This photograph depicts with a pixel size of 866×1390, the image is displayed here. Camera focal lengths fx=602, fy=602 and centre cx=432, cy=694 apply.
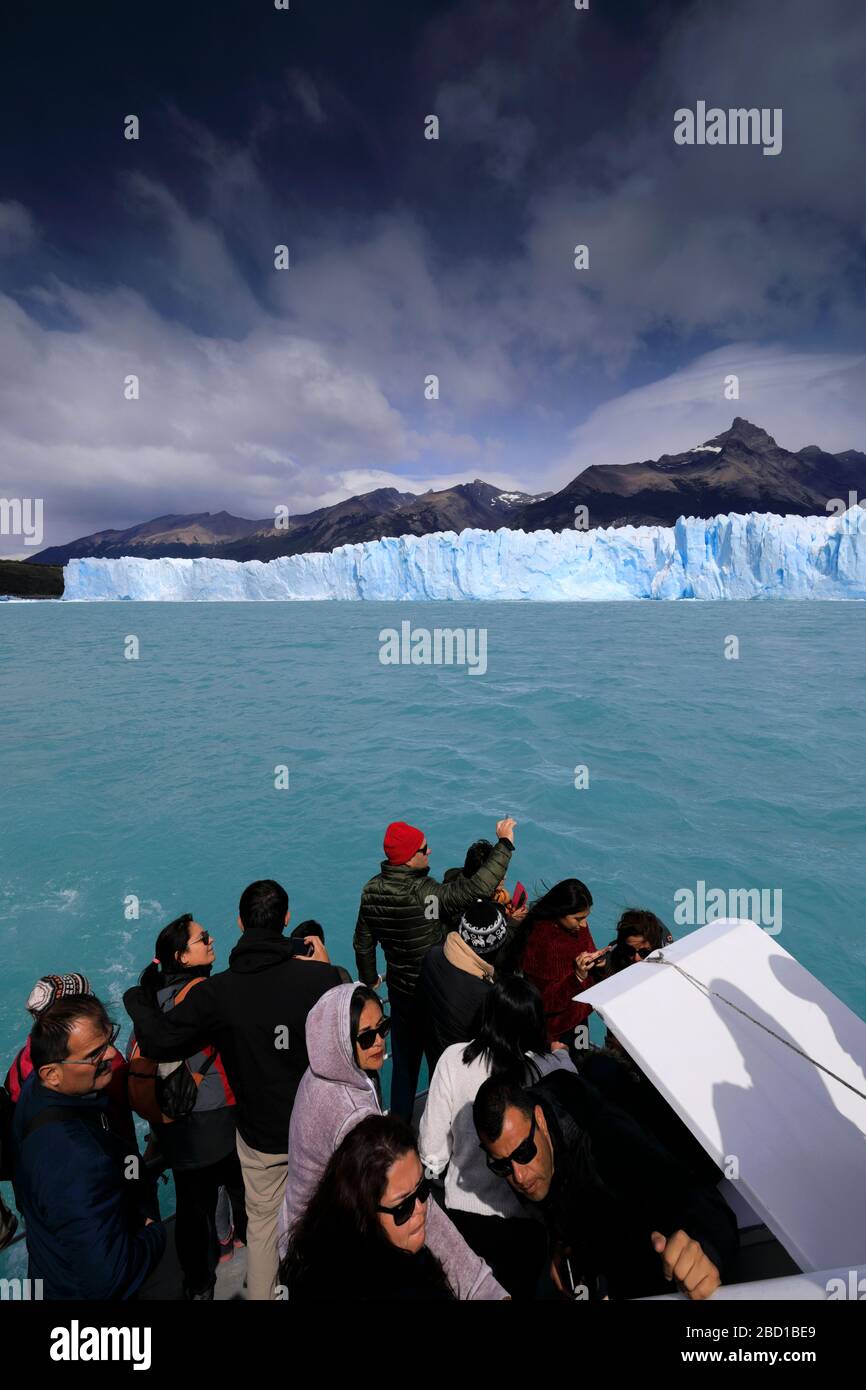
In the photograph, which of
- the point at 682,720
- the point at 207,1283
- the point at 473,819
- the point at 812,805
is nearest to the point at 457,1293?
the point at 207,1283

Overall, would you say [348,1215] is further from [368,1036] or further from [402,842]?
[402,842]

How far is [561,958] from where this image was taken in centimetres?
326

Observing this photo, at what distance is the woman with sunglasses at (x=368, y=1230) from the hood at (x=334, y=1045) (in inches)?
10.4

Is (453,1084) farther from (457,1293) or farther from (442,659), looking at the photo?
(442,659)

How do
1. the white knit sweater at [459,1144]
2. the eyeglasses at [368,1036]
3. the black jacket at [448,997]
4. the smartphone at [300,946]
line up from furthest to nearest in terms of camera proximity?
the black jacket at [448,997]
the smartphone at [300,946]
the white knit sweater at [459,1144]
the eyeglasses at [368,1036]

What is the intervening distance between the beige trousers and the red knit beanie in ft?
4.49

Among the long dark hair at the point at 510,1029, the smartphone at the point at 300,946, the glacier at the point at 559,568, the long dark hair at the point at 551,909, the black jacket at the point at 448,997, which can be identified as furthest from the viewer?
the glacier at the point at 559,568

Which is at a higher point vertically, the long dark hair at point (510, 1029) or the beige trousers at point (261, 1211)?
the long dark hair at point (510, 1029)

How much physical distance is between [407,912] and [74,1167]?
5.82 ft

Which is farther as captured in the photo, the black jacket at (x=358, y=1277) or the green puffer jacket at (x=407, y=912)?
the green puffer jacket at (x=407, y=912)

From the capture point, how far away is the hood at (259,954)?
2.25 metres

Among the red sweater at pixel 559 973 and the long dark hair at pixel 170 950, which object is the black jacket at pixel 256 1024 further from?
the red sweater at pixel 559 973

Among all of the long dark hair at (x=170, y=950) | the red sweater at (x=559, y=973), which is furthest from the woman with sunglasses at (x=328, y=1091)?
the red sweater at (x=559, y=973)
